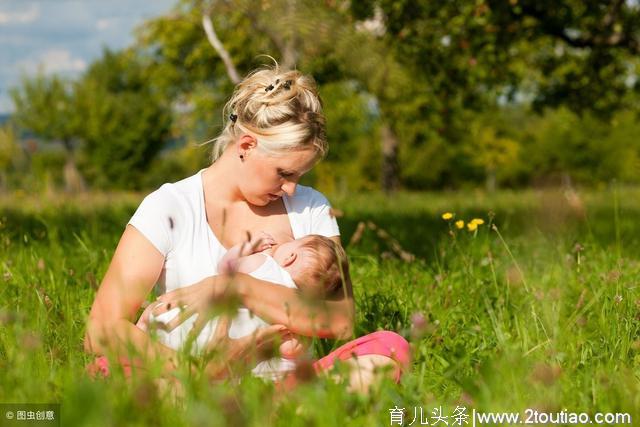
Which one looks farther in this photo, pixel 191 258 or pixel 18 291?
pixel 18 291

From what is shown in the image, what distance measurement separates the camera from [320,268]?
9.20 feet

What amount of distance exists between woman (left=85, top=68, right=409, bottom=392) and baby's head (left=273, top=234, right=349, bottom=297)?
0.08 meters

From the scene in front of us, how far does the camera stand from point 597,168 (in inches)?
2039

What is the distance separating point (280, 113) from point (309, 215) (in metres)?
0.56

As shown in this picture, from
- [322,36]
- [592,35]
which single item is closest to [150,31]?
[322,36]

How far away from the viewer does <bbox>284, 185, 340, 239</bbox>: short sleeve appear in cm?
330

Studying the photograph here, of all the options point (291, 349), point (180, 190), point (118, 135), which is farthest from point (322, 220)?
point (118, 135)

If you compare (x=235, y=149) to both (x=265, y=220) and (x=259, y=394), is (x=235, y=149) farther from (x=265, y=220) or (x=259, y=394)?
(x=259, y=394)

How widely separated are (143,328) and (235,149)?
875mm

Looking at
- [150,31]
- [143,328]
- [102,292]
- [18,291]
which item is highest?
[102,292]

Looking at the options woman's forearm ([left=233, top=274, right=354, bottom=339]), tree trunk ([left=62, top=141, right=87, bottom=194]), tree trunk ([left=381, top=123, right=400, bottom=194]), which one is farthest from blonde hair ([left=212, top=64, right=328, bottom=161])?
tree trunk ([left=381, top=123, right=400, bottom=194])

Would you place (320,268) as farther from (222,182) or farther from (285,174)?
(222,182)

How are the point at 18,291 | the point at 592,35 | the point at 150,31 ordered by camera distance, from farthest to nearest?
the point at 150,31
the point at 592,35
the point at 18,291

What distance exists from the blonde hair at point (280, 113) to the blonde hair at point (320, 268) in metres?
0.42
